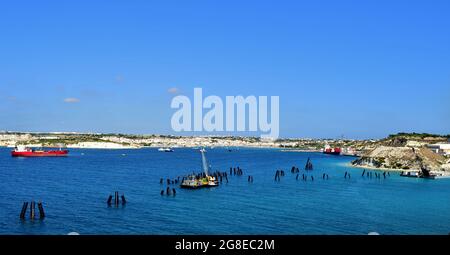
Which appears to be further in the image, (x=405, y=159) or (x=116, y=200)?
(x=405, y=159)

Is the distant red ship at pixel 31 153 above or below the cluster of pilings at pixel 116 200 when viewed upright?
above

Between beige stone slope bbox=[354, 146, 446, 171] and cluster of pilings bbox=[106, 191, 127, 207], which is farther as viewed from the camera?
beige stone slope bbox=[354, 146, 446, 171]

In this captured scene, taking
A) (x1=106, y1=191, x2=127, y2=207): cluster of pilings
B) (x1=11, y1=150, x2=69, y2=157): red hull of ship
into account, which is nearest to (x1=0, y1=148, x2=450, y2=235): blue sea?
(x1=106, y1=191, x2=127, y2=207): cluster of pilings

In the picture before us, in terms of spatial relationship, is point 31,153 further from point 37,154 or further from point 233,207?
point 233,207

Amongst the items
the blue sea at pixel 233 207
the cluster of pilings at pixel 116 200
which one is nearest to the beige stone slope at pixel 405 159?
the blue sea at pixel 233 207

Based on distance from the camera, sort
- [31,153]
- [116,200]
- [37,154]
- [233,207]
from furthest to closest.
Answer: [37,154], [31,153], [233,207], [116,200]

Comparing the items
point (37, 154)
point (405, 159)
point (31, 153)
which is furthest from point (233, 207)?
point (37, 154)

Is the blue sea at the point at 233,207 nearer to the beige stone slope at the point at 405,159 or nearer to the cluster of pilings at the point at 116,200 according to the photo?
the cluster of pilings at the point at 116,200

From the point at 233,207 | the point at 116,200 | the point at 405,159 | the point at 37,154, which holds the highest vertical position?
the point at 405,159

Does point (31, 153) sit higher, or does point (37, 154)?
point (31, 153)

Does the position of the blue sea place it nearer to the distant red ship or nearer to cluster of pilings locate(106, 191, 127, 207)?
cluster of pilings locate(106, 191, 127, 207)
